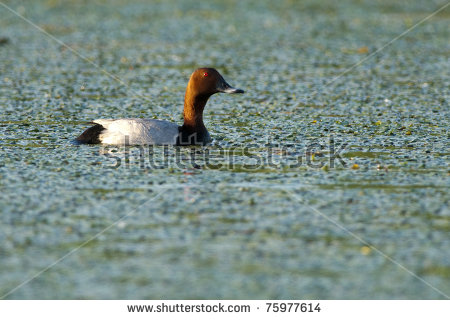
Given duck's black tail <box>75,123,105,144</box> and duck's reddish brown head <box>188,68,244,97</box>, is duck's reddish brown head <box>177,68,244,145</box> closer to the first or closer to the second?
duck's reddish brown head <box>188,68,244,97</box>

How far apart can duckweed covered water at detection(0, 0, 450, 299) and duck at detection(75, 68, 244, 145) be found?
0.84 feet

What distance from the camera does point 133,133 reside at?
10.7m

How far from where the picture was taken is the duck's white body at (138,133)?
10734mm

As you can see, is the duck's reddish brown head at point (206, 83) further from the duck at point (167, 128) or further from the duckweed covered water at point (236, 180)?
the duckweed covered water at point (236, 180)

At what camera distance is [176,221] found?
Result: 24.5ft

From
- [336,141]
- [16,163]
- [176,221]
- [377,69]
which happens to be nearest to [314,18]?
[377,69]

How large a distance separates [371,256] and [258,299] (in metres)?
1.31

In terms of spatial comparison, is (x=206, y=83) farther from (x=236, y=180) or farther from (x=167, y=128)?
(x=236, y=180)

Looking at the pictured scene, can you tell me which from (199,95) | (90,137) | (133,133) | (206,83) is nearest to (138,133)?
(133,133)

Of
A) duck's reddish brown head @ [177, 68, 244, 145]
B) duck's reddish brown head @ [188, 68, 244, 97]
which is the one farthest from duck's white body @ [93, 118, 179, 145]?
duck's reddish brown head @ [188, 68, 244, 97]

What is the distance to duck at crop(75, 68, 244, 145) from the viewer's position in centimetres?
1075

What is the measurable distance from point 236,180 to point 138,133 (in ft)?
7.61

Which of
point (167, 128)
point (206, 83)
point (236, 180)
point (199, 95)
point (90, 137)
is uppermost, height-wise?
point (206, 83)
